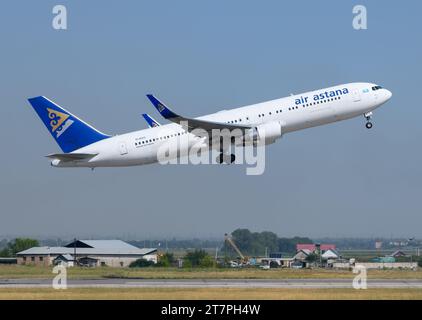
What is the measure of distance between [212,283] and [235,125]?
45.0 ft

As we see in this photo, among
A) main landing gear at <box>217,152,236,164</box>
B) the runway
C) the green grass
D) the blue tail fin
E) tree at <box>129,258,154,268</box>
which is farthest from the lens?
tree at <box>129,258,154,268</box>

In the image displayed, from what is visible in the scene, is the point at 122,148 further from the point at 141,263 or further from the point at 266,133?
the point at 141,263

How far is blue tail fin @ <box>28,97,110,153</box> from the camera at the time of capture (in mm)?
61656

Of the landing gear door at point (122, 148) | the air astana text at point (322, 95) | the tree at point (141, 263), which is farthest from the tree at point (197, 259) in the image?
the air astana text at point (322, 95)

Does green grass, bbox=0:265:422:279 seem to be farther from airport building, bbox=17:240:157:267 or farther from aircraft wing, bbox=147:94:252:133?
airport building, bbox=17:240:157:267

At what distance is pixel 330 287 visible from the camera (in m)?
43.3

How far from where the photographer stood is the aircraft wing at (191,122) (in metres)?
55.2

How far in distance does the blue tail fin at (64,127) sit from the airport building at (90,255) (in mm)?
17938

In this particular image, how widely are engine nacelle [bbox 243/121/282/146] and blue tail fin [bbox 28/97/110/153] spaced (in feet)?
35.1

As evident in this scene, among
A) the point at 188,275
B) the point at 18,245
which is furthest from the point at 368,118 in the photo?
the point at 18,245

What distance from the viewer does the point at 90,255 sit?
275 feet

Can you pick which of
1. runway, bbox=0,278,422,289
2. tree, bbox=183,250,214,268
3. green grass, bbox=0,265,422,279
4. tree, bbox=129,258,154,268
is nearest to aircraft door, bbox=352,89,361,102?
green grass, bbox=0,265,422,279

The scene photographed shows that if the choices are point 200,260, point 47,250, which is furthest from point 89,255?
point 200,260
